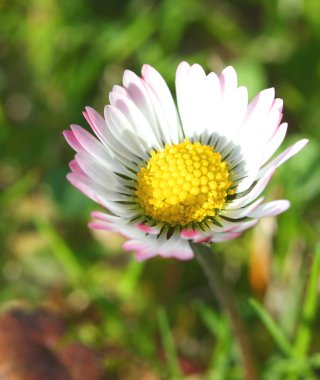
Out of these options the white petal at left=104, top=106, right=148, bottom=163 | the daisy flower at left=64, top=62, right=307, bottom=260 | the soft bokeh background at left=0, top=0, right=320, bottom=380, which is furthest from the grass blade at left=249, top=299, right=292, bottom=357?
the white petal at left=104, top=106, right=148, bottom=163


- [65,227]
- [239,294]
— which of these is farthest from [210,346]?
[65,227]

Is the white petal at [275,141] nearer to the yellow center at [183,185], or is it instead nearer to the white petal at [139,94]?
the yellow center at [183,185]

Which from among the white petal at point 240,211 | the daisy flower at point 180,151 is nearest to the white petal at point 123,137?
the daisy flower at point 180,151

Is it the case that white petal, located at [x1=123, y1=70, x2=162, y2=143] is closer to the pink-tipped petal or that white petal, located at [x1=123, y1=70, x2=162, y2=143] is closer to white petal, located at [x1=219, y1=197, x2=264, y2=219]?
white petal, located at [x1=219, y1=197, x2=264, y2=219]

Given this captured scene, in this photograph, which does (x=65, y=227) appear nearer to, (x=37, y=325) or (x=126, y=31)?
(x=37, y=325)

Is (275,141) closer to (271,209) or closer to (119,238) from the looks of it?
(271,209)
